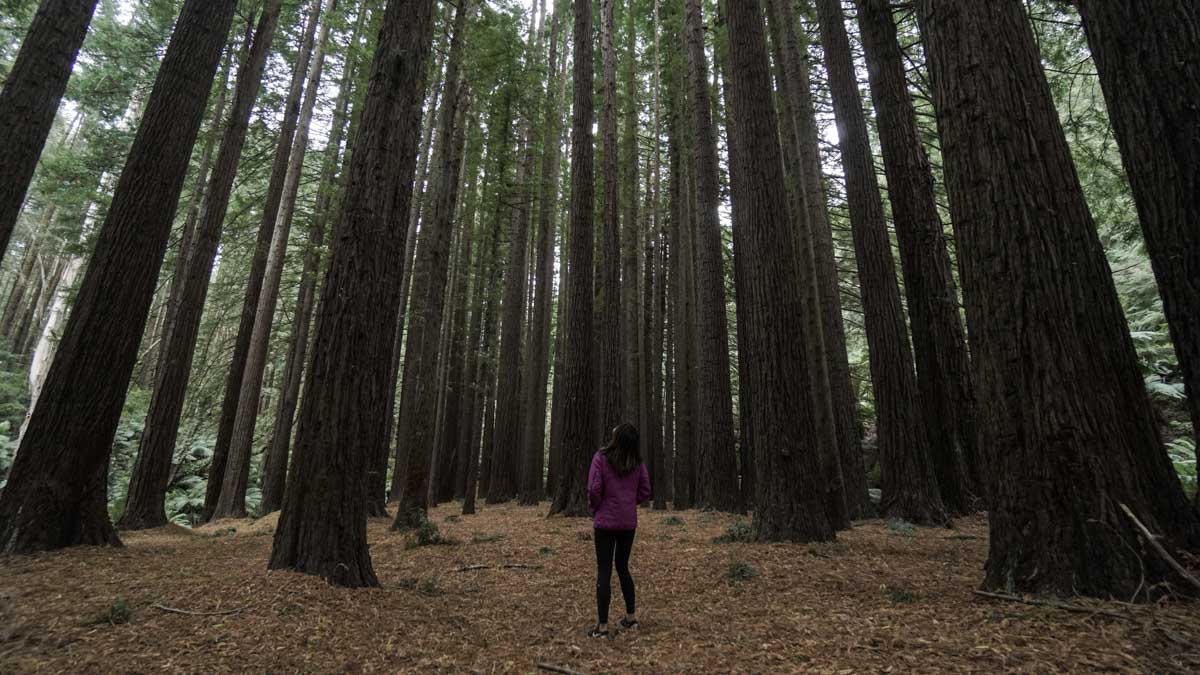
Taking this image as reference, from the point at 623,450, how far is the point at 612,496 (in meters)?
0.39

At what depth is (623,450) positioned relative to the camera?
14.2ft

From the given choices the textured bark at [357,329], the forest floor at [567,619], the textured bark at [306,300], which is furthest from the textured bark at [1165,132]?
the textured bark at [306,300]

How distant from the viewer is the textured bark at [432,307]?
856 cm

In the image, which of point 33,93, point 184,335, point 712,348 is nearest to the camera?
point 33,93

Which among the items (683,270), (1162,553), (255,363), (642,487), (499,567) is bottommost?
(499,567)

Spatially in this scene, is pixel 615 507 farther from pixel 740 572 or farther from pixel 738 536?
pixel 738 536

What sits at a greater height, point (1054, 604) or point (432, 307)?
point (432, 307)

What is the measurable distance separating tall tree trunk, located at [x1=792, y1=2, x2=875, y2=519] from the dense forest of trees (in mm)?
68

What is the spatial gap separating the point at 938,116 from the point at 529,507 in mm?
12800

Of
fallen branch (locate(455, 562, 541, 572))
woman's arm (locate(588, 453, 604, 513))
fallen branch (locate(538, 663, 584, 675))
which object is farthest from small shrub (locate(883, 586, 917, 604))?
fallen branch (locate(455, 562, 541, 572))

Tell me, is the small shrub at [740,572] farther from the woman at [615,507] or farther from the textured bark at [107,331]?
the textured bark at [107,331]

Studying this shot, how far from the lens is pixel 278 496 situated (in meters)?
12.4

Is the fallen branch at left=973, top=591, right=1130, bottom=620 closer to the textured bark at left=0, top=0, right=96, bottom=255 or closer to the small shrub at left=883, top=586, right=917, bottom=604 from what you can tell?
the small shrub at left=883, top=586, right=917, bottom=604

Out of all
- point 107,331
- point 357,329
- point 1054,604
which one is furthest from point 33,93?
point 1054,604
